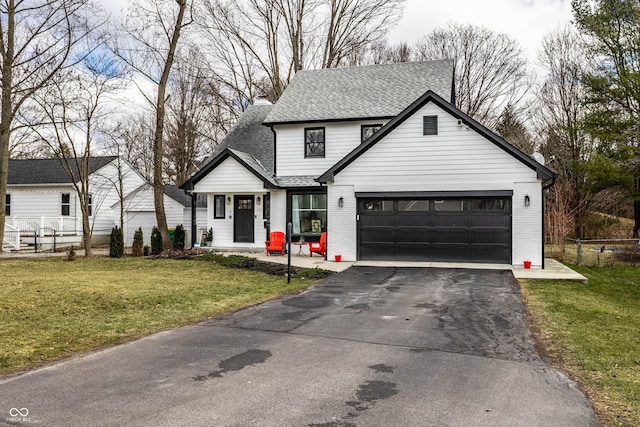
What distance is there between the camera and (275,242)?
1934 cm

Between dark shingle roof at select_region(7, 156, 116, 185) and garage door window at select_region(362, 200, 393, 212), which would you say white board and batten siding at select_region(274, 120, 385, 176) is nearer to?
garage door window at select_region(362, 200, 393, 212)

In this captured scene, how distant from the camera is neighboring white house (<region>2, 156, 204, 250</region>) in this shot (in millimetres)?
26484

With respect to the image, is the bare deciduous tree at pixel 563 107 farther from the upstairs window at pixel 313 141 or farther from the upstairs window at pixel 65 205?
the upstairs window at pixel 65 205

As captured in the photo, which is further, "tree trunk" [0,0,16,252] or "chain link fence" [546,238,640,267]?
"tree trunk" [0,0,16,252]

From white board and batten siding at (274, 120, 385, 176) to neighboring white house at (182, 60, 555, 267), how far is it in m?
0.04

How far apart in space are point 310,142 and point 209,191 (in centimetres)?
449

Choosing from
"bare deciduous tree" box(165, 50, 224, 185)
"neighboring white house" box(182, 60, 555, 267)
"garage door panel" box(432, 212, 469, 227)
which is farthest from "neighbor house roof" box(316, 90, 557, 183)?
"bare deciduous tree" box(165, 50, 224, 185)

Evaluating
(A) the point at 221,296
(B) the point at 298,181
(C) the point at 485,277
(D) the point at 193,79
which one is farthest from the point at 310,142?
(D) the point at 193,79

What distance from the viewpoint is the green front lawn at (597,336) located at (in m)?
4.87

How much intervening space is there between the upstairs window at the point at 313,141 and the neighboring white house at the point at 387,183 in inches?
1.6

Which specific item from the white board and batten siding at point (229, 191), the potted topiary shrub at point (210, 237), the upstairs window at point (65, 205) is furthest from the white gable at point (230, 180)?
the upstairs window at point (65, 205)

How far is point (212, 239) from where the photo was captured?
2095cm

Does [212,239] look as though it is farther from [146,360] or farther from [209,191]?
[146,360]

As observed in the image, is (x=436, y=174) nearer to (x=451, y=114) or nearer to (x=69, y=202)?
(x=451, y=114)
